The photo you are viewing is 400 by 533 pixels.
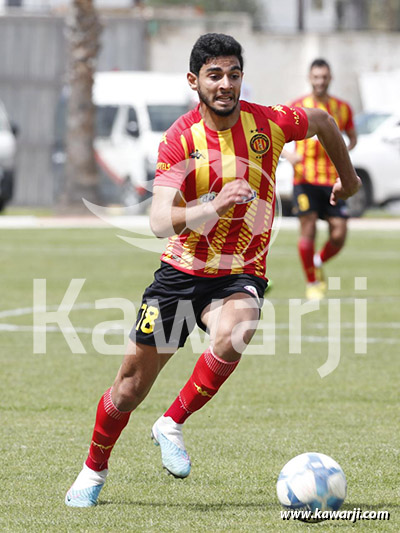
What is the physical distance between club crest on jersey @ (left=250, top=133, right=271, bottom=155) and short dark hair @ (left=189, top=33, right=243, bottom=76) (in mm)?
329

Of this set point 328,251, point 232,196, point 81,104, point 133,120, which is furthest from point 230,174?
point 133,120

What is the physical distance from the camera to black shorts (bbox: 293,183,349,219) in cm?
1236

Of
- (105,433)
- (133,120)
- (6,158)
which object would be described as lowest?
(6,158)

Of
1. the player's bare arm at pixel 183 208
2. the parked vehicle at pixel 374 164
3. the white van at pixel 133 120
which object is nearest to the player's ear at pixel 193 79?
the player's bare arm at pixel 183 208

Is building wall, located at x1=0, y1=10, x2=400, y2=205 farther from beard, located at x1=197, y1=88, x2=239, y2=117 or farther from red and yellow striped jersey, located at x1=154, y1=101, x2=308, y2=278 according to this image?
beard, located at x1=197, y1=88, x2=239, y2=117

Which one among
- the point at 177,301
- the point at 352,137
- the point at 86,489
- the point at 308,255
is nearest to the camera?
the point at 86,489

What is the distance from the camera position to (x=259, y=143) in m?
5.37

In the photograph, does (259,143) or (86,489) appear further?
(259,143)

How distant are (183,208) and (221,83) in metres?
0.65

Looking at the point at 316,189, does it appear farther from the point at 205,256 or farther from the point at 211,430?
the point at 205,256

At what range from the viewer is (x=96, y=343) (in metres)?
9.76

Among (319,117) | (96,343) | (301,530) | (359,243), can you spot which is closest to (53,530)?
(301,530)

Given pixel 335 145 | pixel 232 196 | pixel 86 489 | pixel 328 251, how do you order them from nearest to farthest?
pixel 232 196
pixel 86 489
pixel 335 145
pixel 328 251

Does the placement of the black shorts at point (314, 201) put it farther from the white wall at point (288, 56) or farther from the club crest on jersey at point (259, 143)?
the white wall at point (288, 56)
